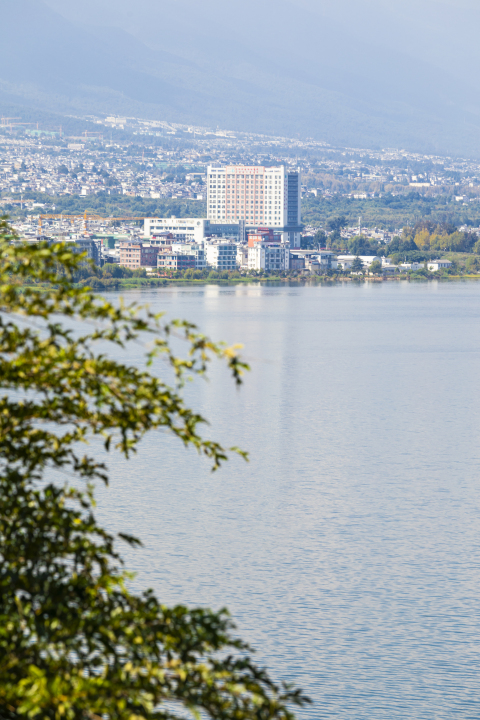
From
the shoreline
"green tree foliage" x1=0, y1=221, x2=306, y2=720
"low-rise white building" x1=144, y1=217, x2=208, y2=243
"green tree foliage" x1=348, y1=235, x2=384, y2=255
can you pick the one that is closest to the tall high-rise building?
"low-rise white building" x1=144, y1=217, x2=208, y2=243

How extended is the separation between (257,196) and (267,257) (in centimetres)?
1353

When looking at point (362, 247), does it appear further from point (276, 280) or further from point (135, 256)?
point (135, 256)

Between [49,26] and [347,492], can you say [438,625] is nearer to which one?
[347,492]

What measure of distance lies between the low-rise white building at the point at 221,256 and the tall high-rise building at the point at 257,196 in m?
9.69

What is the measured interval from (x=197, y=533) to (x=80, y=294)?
3.72 m

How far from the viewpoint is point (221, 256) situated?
26203 mm

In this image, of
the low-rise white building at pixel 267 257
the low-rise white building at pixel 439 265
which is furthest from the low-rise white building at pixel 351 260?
the low-rise white building at pixel 267 257

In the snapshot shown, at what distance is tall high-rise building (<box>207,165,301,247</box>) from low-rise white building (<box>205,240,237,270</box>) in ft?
31.8

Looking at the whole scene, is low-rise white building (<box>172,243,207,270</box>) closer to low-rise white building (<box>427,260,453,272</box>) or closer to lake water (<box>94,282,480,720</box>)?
low-rise white building (<box>427,260,453,272</box>)

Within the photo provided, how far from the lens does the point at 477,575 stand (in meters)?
4.48

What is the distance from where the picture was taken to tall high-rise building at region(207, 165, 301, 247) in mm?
37844

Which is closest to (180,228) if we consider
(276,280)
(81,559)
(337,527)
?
(276,280)

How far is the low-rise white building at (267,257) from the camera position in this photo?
85.3ft

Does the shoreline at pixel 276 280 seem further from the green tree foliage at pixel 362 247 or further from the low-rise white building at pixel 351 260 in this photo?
the green tree foliage at pixel 362 247
